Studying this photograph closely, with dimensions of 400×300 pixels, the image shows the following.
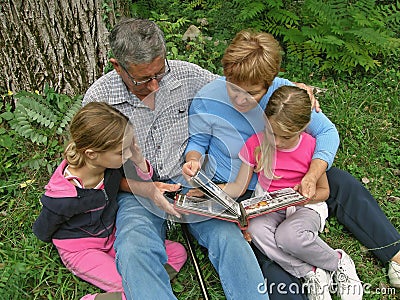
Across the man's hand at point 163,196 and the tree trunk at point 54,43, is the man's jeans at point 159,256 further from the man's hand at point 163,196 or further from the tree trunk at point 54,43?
the tree trunk at point 54,43

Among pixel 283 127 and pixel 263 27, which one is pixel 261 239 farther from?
pixel 263 27

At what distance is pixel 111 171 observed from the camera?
3051 millimetres

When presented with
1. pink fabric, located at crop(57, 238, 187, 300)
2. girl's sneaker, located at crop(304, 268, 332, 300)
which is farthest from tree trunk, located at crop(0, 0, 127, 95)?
girl's sneaker, located at crop(304, 268, 332, 300)

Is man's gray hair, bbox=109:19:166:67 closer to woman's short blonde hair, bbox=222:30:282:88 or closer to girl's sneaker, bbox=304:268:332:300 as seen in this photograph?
woman's short blonde hair, bbox=222:30:282:88

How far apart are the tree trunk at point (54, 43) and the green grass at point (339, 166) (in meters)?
0.56

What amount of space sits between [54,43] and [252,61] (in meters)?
1.70

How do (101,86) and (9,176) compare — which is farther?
(9,176)

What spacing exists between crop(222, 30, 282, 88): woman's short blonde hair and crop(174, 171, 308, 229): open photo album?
675 mm

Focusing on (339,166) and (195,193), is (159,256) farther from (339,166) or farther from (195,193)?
(339,166)

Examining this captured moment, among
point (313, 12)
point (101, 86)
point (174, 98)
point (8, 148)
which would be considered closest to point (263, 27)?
point (313, 12)

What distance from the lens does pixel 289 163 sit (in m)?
3.18

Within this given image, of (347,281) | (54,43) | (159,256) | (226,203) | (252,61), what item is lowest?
(347,281)

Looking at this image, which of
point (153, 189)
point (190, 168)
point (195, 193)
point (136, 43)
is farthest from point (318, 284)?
point (136, 43)

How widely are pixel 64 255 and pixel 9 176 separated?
1.09 metres
